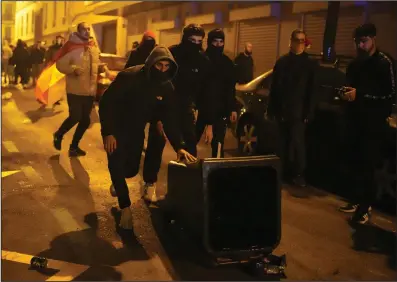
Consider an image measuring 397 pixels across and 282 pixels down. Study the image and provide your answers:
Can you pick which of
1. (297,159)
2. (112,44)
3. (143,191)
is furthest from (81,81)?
(112,44)

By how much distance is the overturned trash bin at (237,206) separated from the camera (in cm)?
397

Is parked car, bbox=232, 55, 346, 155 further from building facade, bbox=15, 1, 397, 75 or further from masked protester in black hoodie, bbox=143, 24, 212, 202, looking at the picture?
building facade, bbox=15, 1, 397, 75

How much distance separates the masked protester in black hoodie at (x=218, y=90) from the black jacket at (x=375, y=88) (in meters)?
1.40

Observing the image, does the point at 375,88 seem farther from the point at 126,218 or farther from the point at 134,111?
the point at 126,218

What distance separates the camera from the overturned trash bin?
13.0ft

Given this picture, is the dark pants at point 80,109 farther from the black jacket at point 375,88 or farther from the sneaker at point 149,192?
the black jacket at point 375,88

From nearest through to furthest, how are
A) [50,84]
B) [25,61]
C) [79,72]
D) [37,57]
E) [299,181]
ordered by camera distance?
[299,181] → [79,72] → [50,84] → [25,61] → [37,57]

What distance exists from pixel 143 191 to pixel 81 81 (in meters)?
2.58

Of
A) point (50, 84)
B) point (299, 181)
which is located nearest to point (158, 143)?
point (299, 181)

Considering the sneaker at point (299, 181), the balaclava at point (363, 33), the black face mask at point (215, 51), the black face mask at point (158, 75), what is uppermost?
the balaclava at point (363, 33)

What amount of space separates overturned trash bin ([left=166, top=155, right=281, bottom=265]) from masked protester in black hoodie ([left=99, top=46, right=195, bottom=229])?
2.03ft

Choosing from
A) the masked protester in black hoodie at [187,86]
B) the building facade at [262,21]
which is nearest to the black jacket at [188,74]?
the masked protester in black hoodie at [187,86]

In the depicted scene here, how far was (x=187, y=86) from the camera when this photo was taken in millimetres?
5703

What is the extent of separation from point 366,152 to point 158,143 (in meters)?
2.16
